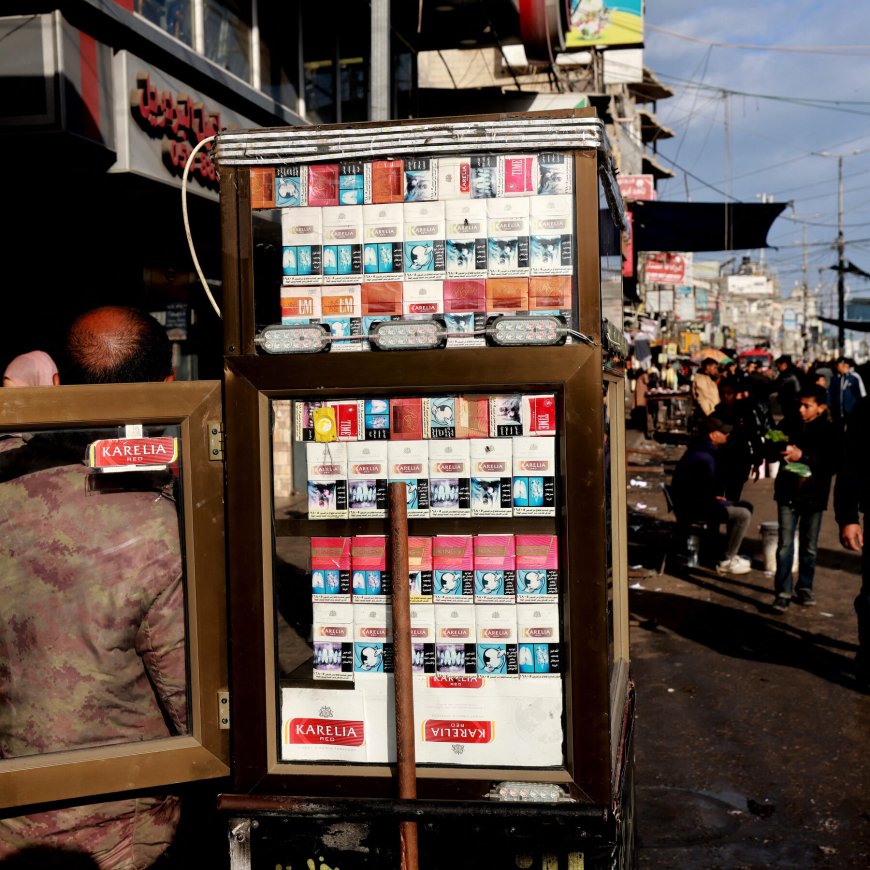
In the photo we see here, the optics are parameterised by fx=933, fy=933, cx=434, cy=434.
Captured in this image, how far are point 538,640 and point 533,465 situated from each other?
450 millimetres

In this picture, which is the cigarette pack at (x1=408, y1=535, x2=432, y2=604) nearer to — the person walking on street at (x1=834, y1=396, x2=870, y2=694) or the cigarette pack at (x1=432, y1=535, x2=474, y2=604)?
the cigarette pack at (x1=432, y1=535, x2=474, y2=604)

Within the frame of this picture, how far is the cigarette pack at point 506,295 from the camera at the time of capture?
2.34 m

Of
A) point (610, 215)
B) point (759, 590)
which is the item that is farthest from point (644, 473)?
point (610, 215)

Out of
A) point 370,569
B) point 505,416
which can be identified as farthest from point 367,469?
point 505,416

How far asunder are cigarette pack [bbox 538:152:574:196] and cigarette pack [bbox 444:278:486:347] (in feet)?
0.94

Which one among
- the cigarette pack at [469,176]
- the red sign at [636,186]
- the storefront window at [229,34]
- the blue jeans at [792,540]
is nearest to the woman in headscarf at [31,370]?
the cigarette pack at [469,176]

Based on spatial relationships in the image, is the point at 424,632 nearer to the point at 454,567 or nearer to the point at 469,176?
the point at 454,567

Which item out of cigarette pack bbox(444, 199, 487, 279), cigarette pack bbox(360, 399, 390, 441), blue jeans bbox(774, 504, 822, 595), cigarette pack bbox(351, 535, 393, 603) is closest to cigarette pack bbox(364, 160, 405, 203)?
cigarette pack bbox(444, 199, 487, 279)

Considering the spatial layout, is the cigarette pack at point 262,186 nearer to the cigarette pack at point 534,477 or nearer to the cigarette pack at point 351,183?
the cigarette pack at point 351,183

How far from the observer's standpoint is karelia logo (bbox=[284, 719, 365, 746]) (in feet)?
8.00

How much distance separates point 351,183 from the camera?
238 centimetres

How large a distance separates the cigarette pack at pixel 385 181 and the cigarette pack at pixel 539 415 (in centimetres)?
61

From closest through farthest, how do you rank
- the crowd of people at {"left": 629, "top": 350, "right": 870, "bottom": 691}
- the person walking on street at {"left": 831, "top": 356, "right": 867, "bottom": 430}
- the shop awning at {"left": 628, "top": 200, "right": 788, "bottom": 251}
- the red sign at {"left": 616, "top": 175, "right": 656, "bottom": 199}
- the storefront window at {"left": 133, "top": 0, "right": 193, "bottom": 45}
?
the crowd of people at {"left": 629, "top": 350, "right": 870, "bottom": 691} → the storefront window at {"left": 133, "top": 0, "right": 193, "bottom": 45} → the person walking on street at {"left": 831, "top": 356, "right": 867, "bottom": 430} → the shop awning at {"left": 628, "top": 200, "right": 788, "bottom": 251} → the red sign at {"left": 616, "top": 175, "right": 656, "bottom": 199}

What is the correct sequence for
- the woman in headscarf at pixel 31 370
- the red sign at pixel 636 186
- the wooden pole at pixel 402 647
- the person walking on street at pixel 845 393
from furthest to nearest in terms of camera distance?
the red sign at pixel 636 186 → the person walking on street at pixel 845 393 → the woman in headscarf at pixel 31 370 → the wooden pole at pixel 402 647
